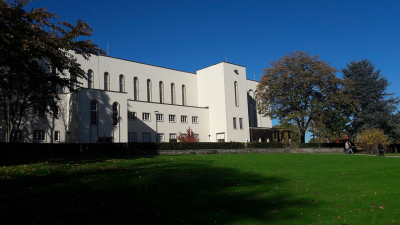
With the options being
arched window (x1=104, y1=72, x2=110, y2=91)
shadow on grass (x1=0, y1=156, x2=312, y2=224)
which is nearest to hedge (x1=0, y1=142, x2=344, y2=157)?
shadow on grass (x1=0, y1=156, x2=312, y2=224)

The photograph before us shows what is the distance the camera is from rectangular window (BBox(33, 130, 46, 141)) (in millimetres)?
34281

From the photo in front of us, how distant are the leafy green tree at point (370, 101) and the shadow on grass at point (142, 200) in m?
41.9

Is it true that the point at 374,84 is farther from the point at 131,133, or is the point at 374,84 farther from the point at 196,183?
the point at 196,183

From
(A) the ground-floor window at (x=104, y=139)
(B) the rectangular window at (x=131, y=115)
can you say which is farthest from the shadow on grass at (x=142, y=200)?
(B) the rectangular window at (x=131, y=115)

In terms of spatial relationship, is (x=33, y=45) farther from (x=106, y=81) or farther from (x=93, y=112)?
(x=106, y=81)

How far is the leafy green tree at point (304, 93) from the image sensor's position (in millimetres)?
45719

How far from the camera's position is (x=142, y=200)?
848 centimetres

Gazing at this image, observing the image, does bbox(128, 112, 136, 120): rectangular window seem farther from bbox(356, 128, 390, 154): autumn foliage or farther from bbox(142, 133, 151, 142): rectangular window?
bbox(356, 128, 390, 154): autumn foliage

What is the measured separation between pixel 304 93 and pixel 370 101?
11341mm

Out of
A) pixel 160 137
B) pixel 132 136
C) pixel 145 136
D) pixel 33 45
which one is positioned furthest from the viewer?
pixel 160 137

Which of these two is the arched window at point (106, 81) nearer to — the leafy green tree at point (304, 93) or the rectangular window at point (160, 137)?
the rectangular window at point (160, 137)

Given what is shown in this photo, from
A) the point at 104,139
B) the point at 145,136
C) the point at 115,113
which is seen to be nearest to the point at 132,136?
the point at 145,136

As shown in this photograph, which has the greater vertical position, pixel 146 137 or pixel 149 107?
pixel 149 107

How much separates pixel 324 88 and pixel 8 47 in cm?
4191
